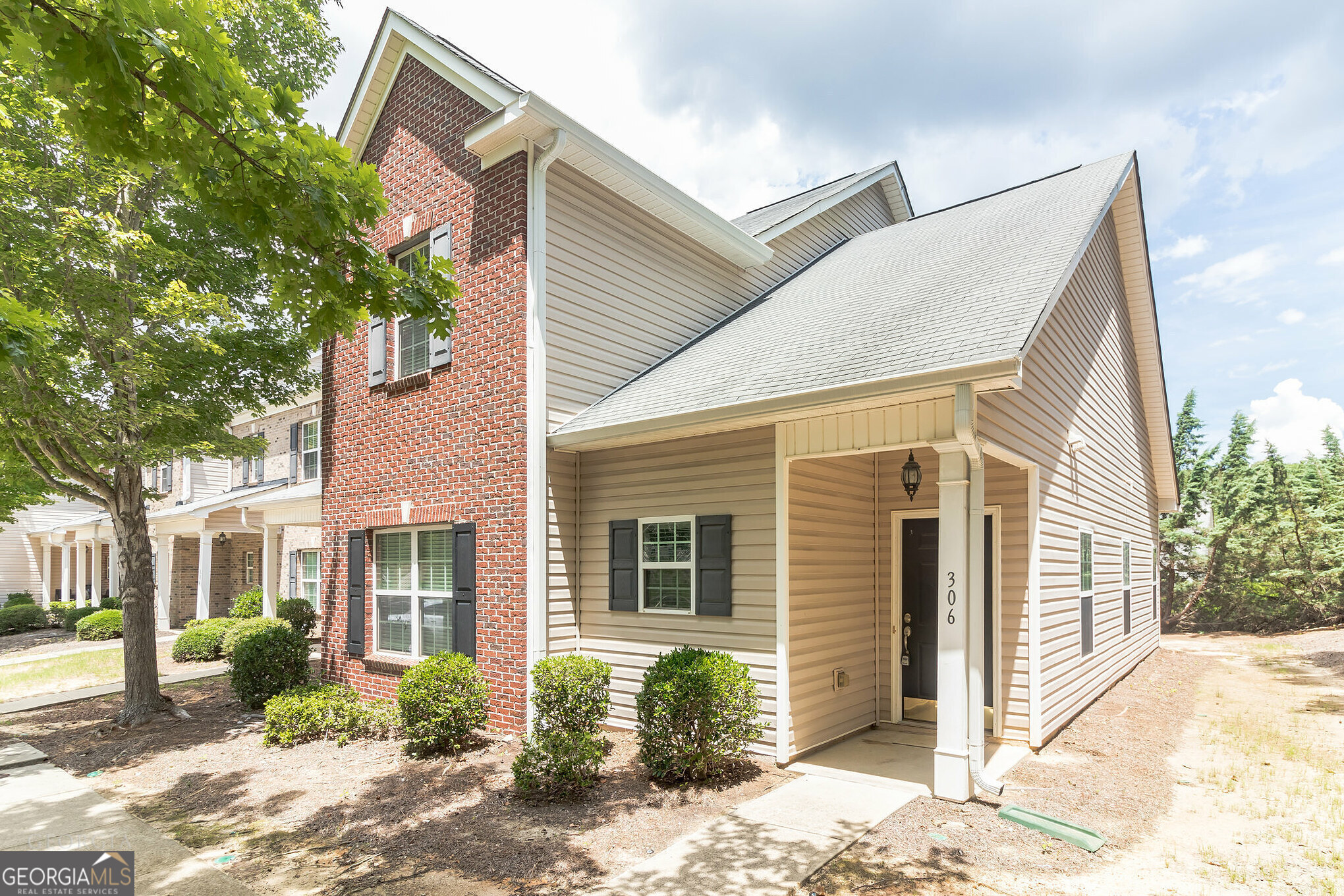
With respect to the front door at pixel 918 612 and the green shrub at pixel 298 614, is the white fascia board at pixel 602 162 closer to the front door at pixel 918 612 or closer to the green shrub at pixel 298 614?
the front door at pixel 918 612

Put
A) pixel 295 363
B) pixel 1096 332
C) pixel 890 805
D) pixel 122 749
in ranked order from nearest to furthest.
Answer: pixel 890 805 < pixel 122 749 < pixel 1096 332 < pixel 295 363

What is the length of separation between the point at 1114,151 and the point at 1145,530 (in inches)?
297

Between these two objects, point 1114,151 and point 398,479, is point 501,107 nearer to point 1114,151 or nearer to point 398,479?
point 398,479

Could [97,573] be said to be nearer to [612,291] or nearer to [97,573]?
[97,573]

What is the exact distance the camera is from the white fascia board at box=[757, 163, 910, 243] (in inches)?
453

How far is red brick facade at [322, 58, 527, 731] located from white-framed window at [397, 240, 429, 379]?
13 cm

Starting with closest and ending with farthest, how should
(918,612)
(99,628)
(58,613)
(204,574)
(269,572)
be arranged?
(918,612)
(269,572)
(99,628)
(204,574)
(58,613)

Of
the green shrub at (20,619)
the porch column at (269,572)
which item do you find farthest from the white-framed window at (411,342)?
the green shrub at (20,619)

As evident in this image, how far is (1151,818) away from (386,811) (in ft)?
20.1

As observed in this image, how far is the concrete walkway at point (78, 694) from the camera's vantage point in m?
11.1

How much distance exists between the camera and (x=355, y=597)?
32.7ft

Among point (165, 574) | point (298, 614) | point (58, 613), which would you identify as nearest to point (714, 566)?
point (298, 614)

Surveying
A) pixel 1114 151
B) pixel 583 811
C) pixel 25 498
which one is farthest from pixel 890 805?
pixel 25 498

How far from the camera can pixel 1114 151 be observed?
1143 cm
